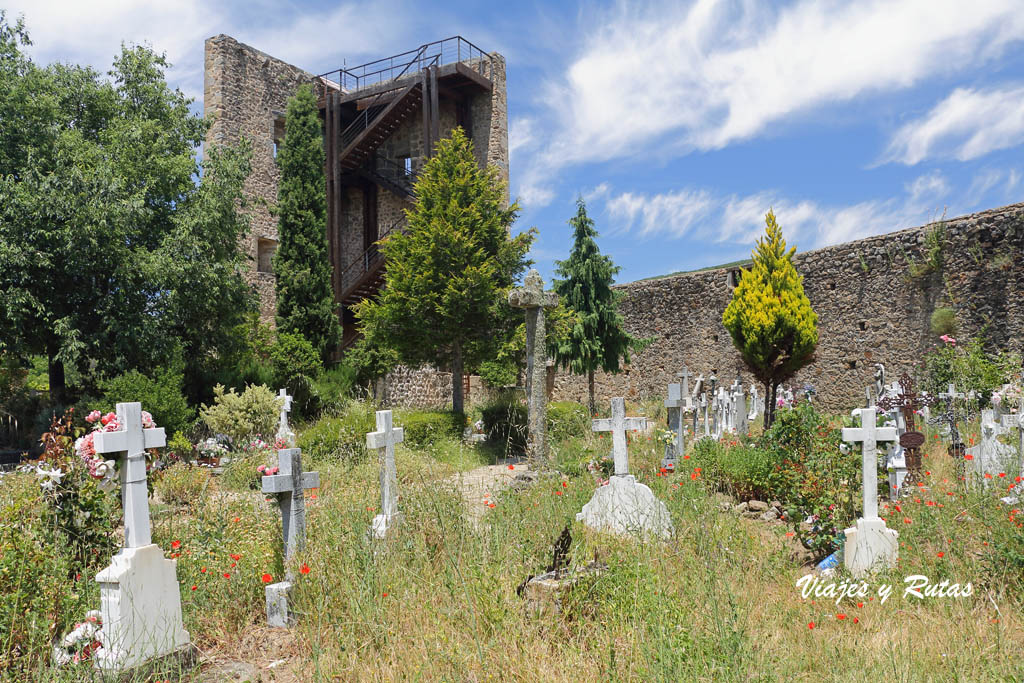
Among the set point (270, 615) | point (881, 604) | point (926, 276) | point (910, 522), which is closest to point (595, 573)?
point (881, 604)

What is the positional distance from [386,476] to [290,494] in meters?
1.00

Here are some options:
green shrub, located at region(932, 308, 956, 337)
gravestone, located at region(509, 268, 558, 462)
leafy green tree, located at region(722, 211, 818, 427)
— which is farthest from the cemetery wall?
gravestone, located at region(509, 268, 558, 462)

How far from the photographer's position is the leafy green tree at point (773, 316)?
1159 cm

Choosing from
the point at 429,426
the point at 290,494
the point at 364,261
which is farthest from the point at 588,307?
the point at 290,494

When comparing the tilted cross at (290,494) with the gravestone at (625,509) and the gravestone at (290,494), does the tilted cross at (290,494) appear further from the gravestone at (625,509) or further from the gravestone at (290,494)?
the gravestone at (625,509)

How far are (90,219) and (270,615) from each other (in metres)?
9.58

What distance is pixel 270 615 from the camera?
12.8 ft

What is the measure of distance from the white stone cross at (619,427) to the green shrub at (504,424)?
524 cm

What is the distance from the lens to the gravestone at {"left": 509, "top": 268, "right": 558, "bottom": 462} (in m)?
9.28

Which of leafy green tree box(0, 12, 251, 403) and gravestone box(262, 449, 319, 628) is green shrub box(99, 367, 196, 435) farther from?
gravestone box(262, 449, 319, 628)

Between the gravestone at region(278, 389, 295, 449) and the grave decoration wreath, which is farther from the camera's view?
the gravestone at region(278, 389, 295, 449)

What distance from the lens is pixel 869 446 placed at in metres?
4.86

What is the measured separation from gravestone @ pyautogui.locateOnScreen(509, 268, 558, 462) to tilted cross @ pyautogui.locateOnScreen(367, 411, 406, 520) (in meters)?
3.87

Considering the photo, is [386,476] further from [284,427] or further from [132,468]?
[284,427]
